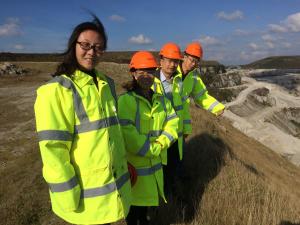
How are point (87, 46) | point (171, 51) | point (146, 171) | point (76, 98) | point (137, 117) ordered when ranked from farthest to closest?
point (171, 51) → point (146, 171) → point (137, 117) → point (87, 46) → point (76, 98)

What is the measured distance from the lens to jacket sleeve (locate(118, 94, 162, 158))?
3484 millimetres

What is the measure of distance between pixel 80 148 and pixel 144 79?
1.23 m

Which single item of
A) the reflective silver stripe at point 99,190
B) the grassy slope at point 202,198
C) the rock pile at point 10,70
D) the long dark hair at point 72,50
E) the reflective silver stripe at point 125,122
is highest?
the long dark hair at point 72,50

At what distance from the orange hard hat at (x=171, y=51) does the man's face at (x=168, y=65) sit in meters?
0.06

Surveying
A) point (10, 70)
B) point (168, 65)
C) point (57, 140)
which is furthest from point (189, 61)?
point (10, 70)

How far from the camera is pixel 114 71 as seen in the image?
3331 cm

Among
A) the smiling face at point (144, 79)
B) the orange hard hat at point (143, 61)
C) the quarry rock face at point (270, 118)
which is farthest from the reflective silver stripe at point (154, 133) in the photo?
the quarry rock face at point (270, 118)

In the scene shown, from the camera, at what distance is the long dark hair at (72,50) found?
9.06 feet

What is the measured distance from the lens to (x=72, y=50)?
9.32ft

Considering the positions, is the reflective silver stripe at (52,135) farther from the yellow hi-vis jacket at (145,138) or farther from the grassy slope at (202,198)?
the grassy slope at (202,198)

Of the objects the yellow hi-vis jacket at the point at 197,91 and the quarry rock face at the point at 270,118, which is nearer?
the yellow hi-vis jacket at the point at 197,91

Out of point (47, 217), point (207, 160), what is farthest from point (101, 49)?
point (207, 160)

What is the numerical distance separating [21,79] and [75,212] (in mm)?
26833

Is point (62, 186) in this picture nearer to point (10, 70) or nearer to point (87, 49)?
point (87, 49)
